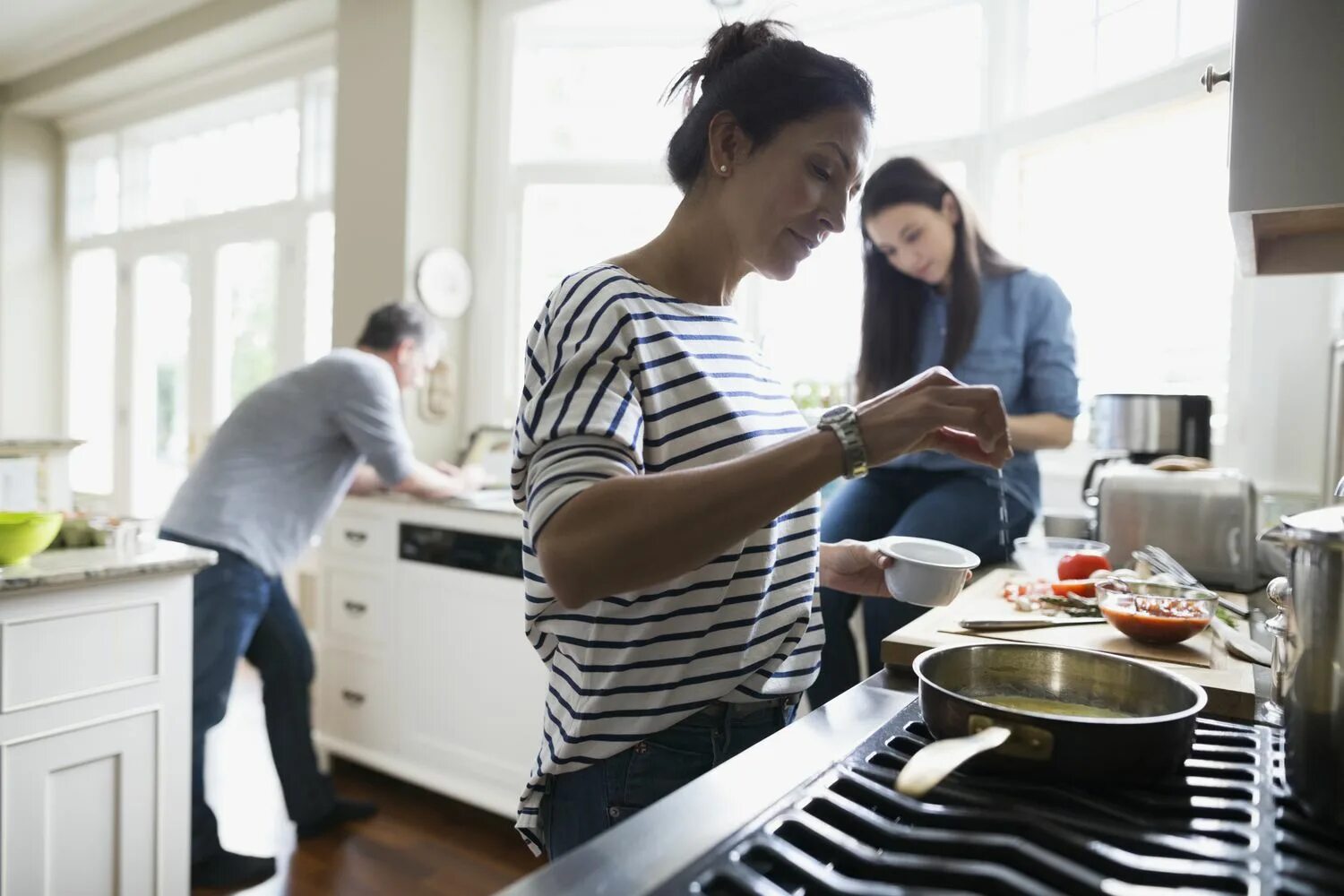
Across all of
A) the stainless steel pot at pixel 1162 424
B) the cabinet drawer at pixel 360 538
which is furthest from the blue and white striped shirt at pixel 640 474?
the cabinet drawer at pixel 360 538

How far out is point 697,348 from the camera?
3.07ft

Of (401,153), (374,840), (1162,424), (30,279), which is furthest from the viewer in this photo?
(30,279)

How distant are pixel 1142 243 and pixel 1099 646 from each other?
174 centimetres

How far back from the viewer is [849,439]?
30.0 inches

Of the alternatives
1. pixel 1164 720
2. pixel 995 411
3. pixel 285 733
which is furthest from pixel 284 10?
pixel 1164 720


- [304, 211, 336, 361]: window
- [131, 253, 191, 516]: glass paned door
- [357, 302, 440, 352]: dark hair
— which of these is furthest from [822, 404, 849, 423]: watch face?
[131, 253, 191, 516]: glass paned door

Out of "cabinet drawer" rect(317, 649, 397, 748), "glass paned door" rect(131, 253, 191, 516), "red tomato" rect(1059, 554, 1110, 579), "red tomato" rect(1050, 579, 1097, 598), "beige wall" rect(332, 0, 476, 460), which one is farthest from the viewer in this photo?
"glass paned door" rect(131, 253, 191, 516)

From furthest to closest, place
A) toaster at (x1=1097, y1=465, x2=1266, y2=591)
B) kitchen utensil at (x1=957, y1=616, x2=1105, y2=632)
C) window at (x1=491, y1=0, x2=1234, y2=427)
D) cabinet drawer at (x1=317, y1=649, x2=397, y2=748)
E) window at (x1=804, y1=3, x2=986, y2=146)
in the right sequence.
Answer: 1. cabinet drawer at (x1=317, y1=649, x2=397, y2=748)
2. window at (x1=804, y1=3, x2=986, y2=146)
3. window at (x1=491, y1=0, x2=1234, y2=427)
4. toaster at (x1=1097, y1=465, x2=1266, y2=591)
5. kitchen utensil at (x1=957, y1=616, x2=1105, y2=632)

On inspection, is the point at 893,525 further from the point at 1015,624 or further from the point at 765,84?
the point at 765,84

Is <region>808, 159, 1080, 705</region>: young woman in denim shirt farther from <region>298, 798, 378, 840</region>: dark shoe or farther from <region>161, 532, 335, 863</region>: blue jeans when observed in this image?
<region>298, 798, 378, 840</region>: dark shoe

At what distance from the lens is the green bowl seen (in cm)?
168

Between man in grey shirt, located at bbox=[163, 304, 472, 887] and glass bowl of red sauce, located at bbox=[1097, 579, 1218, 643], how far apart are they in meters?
1.86

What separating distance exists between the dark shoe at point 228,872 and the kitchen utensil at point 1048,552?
1986 millimetres

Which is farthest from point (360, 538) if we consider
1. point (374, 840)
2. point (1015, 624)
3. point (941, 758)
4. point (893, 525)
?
point (941, 758)
